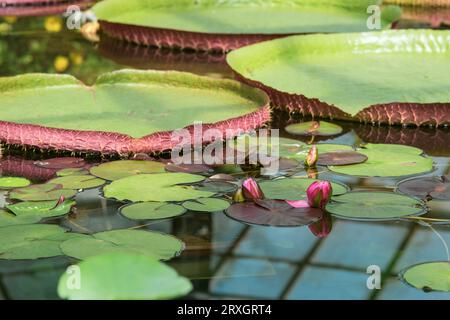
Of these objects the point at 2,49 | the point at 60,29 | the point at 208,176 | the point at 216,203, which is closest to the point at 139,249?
the point at 216,203

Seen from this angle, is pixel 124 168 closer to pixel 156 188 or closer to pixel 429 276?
pixel 156 188

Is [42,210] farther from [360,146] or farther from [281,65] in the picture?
[281,65]

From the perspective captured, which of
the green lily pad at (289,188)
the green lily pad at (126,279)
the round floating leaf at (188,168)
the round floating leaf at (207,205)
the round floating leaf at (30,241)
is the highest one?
the green lily pad at (126,279)

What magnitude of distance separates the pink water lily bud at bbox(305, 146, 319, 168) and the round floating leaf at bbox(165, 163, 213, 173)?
12.3 inches

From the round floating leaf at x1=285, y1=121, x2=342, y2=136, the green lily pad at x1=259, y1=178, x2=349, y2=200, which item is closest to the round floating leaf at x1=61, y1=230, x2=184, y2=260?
the green lily pad at x1=259, y1=178, x2=349, y2=200

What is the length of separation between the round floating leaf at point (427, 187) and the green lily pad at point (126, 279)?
1327 millimetres

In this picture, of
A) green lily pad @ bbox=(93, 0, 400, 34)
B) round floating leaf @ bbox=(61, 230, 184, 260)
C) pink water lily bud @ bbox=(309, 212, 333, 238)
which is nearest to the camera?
round floating leaf @ bbox=(61, 230, 184, 260)

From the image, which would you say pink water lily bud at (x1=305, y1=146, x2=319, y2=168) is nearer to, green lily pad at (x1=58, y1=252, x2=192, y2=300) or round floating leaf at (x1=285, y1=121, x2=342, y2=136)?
round floating leaf at (x1=285, y1=121, x2=342, y2=136)

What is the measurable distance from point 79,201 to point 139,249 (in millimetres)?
476

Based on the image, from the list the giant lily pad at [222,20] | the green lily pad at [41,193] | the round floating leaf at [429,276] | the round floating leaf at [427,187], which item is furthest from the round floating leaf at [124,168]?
the giant lily pad at [222,20]

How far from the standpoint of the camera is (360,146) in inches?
126

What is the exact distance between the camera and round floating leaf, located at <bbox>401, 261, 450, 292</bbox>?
2061mm

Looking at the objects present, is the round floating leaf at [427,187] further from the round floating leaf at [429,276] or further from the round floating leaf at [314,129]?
the round floating leaf at [314,129]

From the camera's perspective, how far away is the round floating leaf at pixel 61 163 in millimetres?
2980
